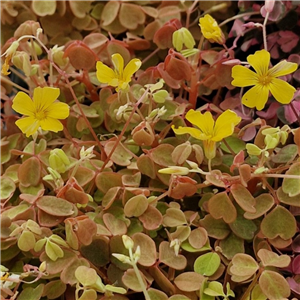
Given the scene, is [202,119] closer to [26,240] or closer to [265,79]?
[265,79]

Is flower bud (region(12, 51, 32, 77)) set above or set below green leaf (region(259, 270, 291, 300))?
above

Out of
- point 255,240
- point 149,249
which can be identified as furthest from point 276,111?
point 149,249

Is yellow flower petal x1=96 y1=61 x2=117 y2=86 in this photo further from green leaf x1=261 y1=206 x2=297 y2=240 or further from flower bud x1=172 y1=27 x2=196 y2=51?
green leaf x1=261 y1=206 x2=297 y2=240

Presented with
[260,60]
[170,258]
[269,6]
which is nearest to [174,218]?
[170,258]

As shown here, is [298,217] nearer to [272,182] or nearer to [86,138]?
[272,182]

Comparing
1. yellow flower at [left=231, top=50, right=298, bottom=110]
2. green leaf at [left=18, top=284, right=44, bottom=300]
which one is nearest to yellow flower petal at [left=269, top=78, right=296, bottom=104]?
yellow flower at [left=231, top=50, right=298, bottom=110]

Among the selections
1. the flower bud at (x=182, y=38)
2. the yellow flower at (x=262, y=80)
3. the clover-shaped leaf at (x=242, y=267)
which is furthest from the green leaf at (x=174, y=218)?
the flower bud at (x=182, y=38)

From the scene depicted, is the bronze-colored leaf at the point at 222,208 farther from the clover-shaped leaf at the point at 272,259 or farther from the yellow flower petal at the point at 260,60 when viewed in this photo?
the yellow flower petal at the point at 260,60
